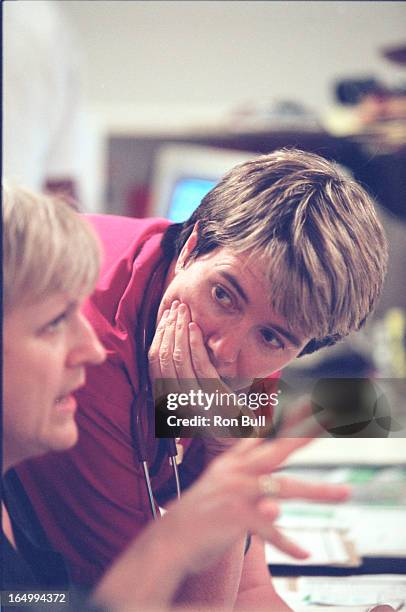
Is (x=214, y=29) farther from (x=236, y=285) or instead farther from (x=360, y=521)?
(x=360, y=521)

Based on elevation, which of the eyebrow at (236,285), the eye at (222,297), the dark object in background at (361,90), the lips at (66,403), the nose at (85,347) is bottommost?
the lips at (66,403)

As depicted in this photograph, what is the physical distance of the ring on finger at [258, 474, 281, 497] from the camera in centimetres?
49

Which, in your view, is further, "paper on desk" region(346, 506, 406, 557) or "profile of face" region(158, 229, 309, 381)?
"paper on desk" region(346, 506, 406, 557)

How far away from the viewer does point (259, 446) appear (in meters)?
0.51

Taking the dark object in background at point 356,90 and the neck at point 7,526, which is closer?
the neck at point 7,526

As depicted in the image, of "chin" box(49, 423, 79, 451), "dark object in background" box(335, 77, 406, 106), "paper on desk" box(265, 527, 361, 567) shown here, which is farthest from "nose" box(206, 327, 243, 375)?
"dark object in background" box(335, 77, 406, 106)

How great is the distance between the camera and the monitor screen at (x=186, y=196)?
22.7 inches

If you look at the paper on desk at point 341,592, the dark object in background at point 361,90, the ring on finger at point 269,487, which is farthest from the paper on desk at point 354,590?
the dark object in background at point 361,90

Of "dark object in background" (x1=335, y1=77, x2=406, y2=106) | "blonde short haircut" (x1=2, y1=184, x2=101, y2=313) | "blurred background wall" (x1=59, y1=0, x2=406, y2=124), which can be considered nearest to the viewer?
"blonde short haircut" (x1=2, y1=184, x2=101, y2=313)

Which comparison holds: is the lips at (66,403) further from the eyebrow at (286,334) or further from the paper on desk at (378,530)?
the paper on desk at (378,530)

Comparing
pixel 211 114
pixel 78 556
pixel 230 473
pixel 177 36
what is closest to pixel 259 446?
pixel 230 473

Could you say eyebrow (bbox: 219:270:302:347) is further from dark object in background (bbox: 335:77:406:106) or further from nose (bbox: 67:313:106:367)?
dark object in background (bbox: 335:77:406:106)

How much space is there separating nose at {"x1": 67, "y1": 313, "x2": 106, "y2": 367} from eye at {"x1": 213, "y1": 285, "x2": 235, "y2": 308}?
82mm

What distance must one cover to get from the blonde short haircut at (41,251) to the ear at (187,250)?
0.20ft
